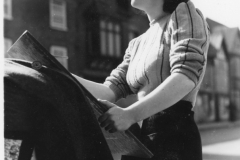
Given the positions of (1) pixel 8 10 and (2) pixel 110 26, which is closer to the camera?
(1) pixel 8 10

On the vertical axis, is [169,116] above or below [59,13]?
below

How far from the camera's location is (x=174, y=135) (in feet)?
3.04

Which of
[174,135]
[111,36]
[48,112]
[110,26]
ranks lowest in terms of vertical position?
[174,135]

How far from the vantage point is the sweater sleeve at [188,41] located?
0.88 metres

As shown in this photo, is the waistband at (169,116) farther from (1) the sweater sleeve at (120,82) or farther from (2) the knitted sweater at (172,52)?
(1) the sweater sleeve at (120,82)

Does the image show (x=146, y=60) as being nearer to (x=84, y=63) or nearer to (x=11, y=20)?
(x=11, y=20)

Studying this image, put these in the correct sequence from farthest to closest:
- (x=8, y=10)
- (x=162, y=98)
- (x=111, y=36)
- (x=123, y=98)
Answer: (x=111, y=36)
(x=8, y=10)
(x=123, y=98)
(x=162, y=98)

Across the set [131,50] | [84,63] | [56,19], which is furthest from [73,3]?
[131,50]

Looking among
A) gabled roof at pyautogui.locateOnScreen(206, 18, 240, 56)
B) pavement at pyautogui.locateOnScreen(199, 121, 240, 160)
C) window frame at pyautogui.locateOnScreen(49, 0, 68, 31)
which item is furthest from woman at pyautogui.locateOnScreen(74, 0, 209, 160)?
window frame at pyautogui.locateOnScreen(49, 0, 68, 31)

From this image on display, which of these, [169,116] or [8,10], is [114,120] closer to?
[169,116]

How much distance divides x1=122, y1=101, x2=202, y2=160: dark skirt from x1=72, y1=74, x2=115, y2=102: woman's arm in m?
0.21

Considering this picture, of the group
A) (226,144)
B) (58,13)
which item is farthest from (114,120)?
(58,13)

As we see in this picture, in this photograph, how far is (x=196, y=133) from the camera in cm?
95

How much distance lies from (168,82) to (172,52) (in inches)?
3.7
